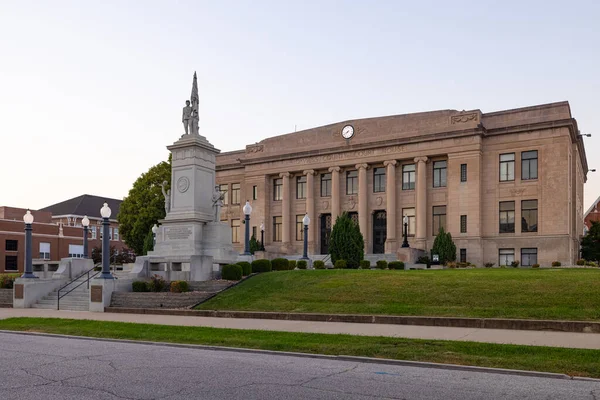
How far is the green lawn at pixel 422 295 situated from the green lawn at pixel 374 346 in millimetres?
5000

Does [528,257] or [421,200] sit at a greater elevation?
[421,200]

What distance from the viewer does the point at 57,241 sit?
9031cm

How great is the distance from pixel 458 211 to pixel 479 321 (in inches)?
1498

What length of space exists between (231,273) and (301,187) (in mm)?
37275

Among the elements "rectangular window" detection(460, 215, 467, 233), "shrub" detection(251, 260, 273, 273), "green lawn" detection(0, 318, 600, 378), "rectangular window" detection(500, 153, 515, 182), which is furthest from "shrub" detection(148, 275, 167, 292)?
"rectangular window" detection(500, 153, 515, 182)

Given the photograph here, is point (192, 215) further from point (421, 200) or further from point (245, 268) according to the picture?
point (421, 200)

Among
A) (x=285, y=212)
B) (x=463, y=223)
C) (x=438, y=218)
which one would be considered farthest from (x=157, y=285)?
(x=285, y=212)

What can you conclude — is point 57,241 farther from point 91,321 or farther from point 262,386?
point 262,386

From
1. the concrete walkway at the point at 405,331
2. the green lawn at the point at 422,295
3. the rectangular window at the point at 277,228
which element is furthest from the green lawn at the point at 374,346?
the rectangular window at the point at 277,228

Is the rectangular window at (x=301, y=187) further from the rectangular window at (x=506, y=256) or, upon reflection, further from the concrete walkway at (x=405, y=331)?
the concrete walkway at (x=405, y=331)

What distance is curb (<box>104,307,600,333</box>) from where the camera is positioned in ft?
51.7

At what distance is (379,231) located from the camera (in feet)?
196

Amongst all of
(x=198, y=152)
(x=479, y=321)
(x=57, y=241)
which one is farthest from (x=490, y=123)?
(x=57, y=241)

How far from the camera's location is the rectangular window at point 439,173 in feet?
184
